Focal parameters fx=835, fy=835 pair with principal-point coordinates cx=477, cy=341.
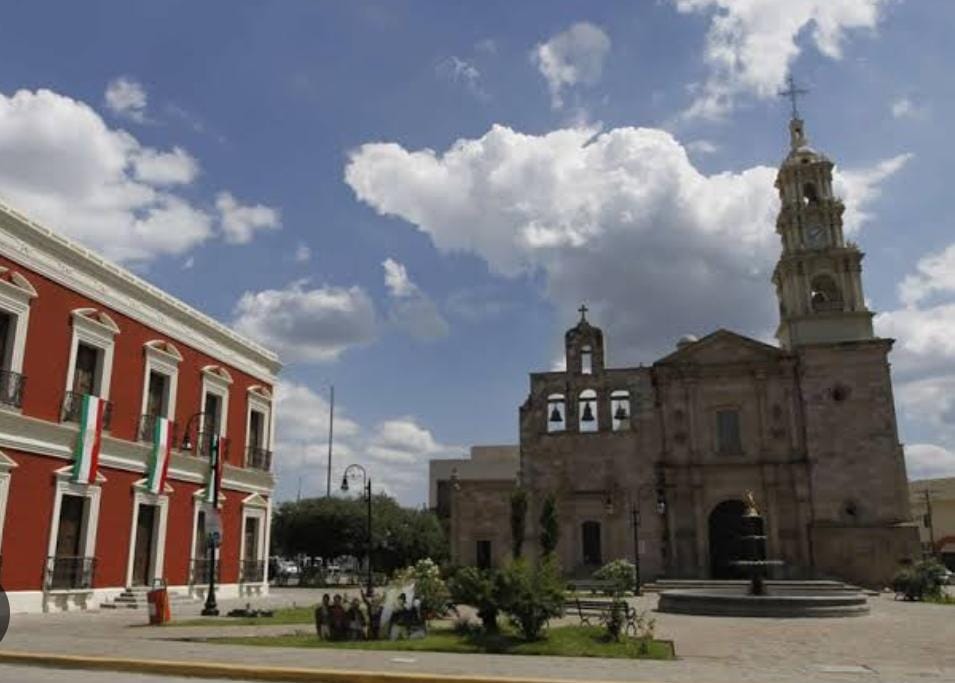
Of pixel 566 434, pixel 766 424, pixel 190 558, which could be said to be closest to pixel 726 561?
pixel 766 424

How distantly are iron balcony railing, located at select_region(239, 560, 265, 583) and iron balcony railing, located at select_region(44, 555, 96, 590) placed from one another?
805 cm

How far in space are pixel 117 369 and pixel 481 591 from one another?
13377mm

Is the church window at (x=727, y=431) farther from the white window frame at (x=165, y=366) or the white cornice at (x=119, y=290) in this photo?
the white window frame at (x=165, y=366)

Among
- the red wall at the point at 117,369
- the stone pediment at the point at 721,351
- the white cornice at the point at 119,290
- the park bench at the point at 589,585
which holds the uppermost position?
the stone pediment at the point at 721,351

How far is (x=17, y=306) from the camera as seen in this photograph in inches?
752

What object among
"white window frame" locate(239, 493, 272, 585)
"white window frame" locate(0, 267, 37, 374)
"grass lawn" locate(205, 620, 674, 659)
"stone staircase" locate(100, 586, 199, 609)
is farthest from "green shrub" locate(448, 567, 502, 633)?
A: "white window frame" locate(239, 493, 272, 585)

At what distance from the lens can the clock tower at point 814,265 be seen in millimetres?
39594

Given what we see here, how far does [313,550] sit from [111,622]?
37050 millimetres

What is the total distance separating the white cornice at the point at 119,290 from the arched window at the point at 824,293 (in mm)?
26200

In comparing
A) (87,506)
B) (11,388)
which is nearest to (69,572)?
(87,506)

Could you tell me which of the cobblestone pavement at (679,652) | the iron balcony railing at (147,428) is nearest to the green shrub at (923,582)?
the cobblestone pavement at (679,652)

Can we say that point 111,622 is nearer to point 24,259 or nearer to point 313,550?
point 24,259

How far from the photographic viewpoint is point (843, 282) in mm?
40031

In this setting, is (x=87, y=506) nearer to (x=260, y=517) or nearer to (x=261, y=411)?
(x=260, y=517)
